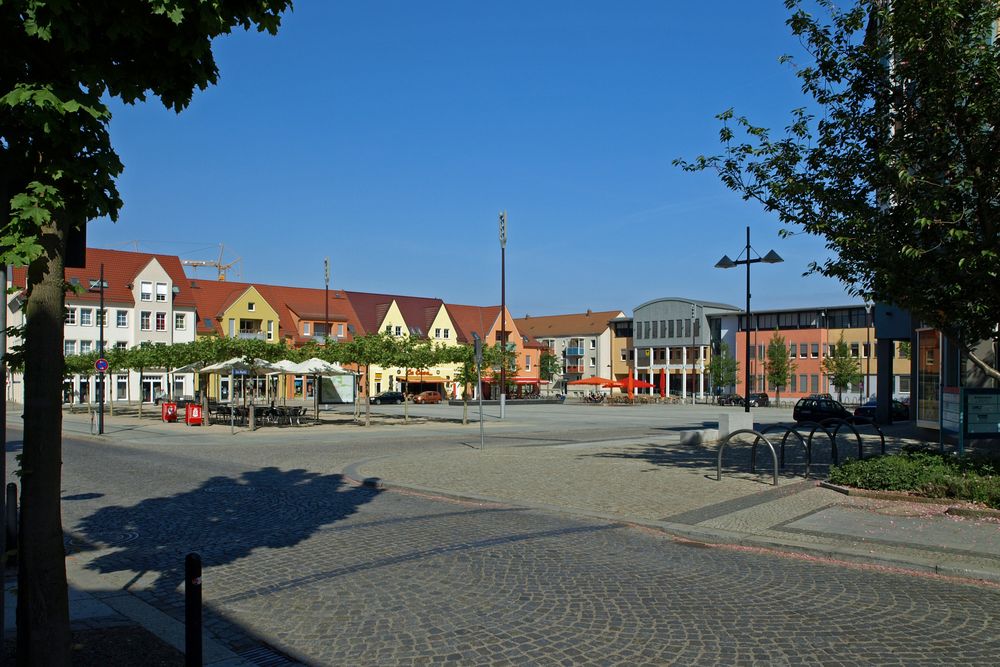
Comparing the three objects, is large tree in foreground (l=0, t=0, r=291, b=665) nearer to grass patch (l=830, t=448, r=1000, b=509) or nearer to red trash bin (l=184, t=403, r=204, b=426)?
grass patch (l=830, t=448, r=1000, b=509)

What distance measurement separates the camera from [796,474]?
15.2 meters

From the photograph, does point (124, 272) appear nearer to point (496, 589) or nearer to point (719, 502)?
point (719, 502)

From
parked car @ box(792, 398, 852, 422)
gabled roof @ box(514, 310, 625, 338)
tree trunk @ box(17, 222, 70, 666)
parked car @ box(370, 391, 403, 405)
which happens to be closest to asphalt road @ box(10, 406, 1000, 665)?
tree trunk @ box(17, 222, 70, 666)

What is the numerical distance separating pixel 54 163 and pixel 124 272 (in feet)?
244

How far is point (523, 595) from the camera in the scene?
22.3 feet

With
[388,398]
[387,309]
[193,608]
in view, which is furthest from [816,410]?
[387,309]

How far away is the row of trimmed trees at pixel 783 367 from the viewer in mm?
72375

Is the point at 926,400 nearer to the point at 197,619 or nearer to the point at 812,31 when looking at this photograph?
the point at 812,31

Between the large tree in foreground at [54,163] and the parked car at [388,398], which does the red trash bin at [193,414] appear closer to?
the large tree in foreground at [54,163]

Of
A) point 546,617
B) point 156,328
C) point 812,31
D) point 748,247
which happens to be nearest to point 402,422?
point 748,247

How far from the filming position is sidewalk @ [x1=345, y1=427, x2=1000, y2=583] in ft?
28.3

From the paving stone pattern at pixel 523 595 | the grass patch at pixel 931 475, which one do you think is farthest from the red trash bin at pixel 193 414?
the grass patch at pixel 931 475

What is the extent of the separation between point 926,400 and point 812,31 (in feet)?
56.8

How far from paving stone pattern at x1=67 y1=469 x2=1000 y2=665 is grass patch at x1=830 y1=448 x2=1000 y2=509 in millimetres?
4243
